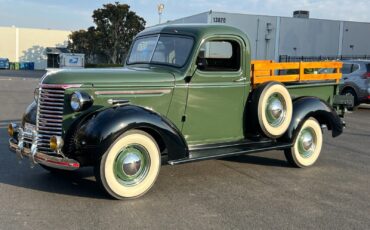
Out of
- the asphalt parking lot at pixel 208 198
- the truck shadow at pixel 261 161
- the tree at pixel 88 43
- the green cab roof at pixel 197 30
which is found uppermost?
the tree at pixel 88 43

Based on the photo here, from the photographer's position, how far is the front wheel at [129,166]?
5.08 metres

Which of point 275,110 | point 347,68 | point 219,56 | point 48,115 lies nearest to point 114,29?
point 347,68

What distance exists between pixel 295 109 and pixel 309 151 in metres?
0.78

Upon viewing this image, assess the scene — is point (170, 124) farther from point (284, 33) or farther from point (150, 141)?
point (284, 33)

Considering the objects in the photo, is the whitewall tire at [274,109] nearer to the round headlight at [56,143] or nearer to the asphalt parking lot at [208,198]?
the asphalt parking lot at [208,198]

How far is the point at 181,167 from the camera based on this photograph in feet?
22.3

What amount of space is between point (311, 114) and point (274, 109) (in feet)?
2.69

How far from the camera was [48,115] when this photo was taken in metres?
5.30

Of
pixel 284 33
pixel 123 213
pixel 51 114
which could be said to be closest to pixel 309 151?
pixel 123 213

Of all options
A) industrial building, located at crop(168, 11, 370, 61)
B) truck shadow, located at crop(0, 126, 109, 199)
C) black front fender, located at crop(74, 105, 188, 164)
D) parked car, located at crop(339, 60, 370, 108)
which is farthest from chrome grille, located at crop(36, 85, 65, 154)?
industrial building, located at crop(168, 11, 370, 61)

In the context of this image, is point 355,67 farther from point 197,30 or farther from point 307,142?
point 197,30

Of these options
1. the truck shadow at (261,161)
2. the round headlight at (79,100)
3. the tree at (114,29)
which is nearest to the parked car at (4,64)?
the tree at (114,29)

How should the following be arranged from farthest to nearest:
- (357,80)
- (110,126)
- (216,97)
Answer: (357,80), (216,97), (110,126)

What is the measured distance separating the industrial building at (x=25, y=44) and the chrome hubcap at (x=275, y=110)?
232 ft
